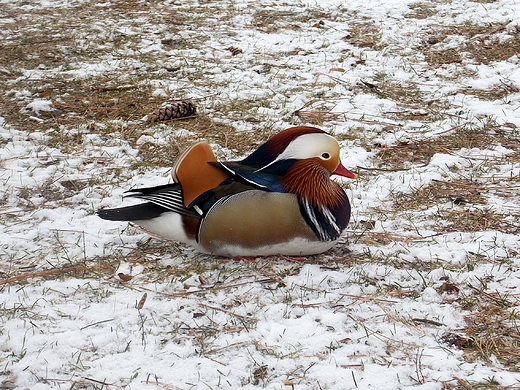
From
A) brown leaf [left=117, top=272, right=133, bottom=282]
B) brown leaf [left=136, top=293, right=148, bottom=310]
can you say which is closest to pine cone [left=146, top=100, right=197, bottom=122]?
brown leaf [left=117, top=272, right=133, bottom=282]

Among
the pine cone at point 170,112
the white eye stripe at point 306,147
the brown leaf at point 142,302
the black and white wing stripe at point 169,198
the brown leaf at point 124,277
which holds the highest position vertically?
the white eye stripe at point 306,147

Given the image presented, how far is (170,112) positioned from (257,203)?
2.03 meters

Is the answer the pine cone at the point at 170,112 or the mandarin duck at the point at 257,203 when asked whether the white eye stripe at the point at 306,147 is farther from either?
the pine cone at the point at 170,112

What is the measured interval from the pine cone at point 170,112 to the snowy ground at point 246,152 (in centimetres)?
8

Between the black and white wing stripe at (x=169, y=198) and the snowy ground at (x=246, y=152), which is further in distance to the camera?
the black and white wing stripe at (x=169, y=198)

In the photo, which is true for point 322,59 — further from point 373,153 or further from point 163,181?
point 163,181

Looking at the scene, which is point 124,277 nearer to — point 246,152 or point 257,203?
point 257,203

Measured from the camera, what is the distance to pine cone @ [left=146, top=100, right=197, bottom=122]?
14.8 feet

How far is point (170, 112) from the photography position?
4504 millimetres

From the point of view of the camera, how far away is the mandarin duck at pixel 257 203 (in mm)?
2715

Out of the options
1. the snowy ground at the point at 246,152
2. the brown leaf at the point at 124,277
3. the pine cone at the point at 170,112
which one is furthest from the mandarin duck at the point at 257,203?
Result: the pine cone at the point at 170,112

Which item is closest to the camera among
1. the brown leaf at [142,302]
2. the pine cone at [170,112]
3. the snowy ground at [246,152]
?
the snowy ground at [246,152]

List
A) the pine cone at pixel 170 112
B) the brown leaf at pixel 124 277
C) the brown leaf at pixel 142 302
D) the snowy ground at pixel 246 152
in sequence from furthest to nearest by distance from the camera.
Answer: the pine cone at pixel 170 112
the brown leaf at pixel 124 277
the brown leaf at pixel 142 302
the snowy ground at pixel 246 152

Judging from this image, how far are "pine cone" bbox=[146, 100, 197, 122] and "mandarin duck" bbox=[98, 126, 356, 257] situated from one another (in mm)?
1716
